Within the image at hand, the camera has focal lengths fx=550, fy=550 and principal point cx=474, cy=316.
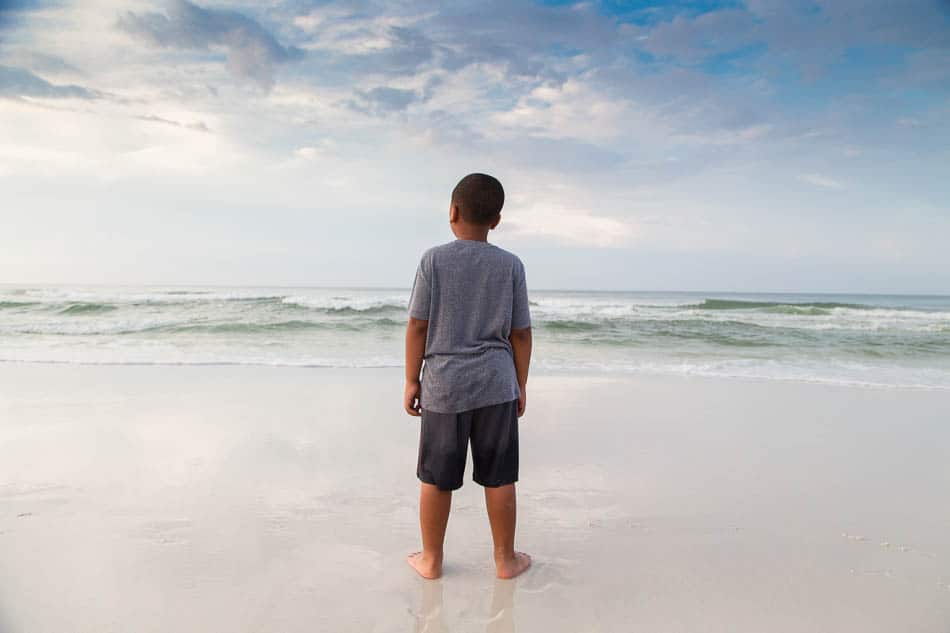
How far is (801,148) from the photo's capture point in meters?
14.4

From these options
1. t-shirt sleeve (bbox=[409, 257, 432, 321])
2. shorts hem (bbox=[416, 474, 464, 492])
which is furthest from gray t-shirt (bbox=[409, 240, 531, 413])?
shorts hem (bbox=[416, 474, 464, 492])

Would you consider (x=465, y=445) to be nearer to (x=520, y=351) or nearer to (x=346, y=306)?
(x=520, y=351)

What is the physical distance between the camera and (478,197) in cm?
217

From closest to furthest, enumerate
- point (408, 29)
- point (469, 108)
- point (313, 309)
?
1. point (408, 29)
2. point (469, 108)
3. point (313, 309)

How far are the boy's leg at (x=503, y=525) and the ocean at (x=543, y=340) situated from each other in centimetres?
548

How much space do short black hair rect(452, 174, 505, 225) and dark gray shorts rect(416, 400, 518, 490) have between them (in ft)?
2.49

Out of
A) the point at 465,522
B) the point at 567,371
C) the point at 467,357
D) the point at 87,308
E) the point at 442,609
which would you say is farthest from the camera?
the point at 87,308

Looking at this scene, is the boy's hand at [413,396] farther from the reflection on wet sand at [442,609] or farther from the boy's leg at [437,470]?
the reflection on wet sand at [442,609]

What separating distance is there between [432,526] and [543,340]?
10585 millimetres

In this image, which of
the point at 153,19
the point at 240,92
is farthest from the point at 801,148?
the point at 153,19

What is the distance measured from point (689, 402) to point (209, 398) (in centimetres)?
486

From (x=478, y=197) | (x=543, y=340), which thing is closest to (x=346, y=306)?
(x=543, y=340)

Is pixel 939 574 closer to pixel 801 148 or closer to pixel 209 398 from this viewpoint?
pixel 209 398

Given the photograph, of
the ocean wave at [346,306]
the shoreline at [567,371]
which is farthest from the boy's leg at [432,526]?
the ocean wave at [346,306]
